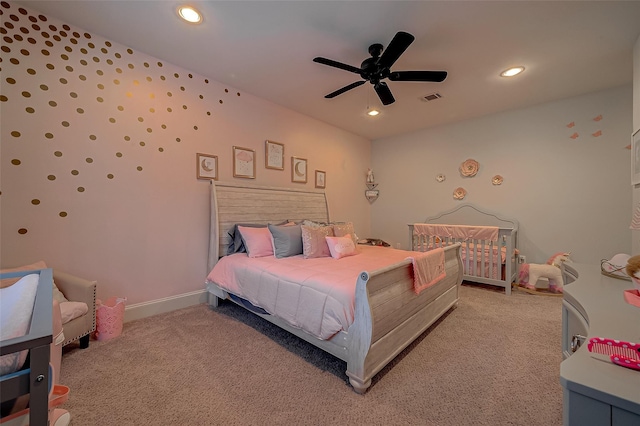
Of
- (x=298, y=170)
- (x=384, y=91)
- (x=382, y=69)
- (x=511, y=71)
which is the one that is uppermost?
(x=511, y=71)

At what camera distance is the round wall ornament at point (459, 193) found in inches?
173

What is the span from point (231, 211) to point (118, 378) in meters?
1.89

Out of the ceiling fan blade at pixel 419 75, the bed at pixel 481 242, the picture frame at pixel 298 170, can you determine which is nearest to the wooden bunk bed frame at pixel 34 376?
the ceiling fan blade at pixel 419 75

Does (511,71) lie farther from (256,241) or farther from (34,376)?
(34,376)

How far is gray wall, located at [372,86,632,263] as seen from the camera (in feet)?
10.6

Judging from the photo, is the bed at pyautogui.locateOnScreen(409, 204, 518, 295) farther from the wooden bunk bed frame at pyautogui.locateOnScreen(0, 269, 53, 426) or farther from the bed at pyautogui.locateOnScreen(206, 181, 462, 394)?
the wooden bunk bed frame at pyautogui.locateOnScreen(0, 269, 53, 426)

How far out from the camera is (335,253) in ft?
9.11

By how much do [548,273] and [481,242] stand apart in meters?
0.95

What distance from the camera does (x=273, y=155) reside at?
374 centimetres

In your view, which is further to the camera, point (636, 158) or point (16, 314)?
point (636, 158)

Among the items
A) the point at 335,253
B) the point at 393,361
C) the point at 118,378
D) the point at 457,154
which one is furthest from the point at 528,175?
the point at 118,378

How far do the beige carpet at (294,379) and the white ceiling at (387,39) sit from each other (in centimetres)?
275

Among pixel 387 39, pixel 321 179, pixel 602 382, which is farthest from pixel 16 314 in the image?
pixel 321 179

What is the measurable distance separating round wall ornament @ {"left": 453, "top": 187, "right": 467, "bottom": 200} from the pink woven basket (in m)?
4.97
